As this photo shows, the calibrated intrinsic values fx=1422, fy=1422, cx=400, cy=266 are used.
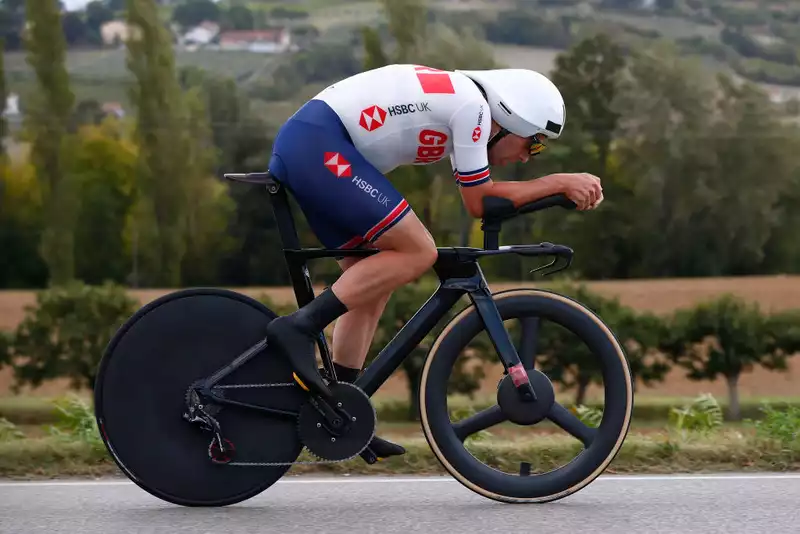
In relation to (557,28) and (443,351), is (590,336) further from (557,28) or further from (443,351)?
(557,28)

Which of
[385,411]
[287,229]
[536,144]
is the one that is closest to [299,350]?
[287,229]

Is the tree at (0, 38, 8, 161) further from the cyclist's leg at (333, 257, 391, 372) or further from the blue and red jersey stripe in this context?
the blue and red jersey stripe

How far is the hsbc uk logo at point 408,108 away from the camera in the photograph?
4.80 metres

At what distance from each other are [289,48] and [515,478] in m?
90.3

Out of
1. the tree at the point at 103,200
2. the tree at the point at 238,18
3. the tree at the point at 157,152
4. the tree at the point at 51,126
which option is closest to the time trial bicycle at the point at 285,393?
the tree at the point at 157,152

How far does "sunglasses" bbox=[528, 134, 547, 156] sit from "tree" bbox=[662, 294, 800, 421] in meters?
28.8

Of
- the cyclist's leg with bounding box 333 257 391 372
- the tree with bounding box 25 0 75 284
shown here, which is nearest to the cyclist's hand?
the cyclist's leg with bounding box 333 257 391 372

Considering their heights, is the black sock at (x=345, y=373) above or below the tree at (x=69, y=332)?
above

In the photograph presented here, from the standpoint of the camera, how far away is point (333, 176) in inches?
189

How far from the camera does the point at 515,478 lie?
4.97 m

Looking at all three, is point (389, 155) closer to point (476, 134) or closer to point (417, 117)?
point (417, 117)

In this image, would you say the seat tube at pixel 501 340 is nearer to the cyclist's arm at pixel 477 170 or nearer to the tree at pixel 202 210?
the cyclist's arm at pixel 477 170

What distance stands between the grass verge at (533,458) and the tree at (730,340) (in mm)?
27476

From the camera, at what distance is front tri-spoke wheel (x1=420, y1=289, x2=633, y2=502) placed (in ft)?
16.2
